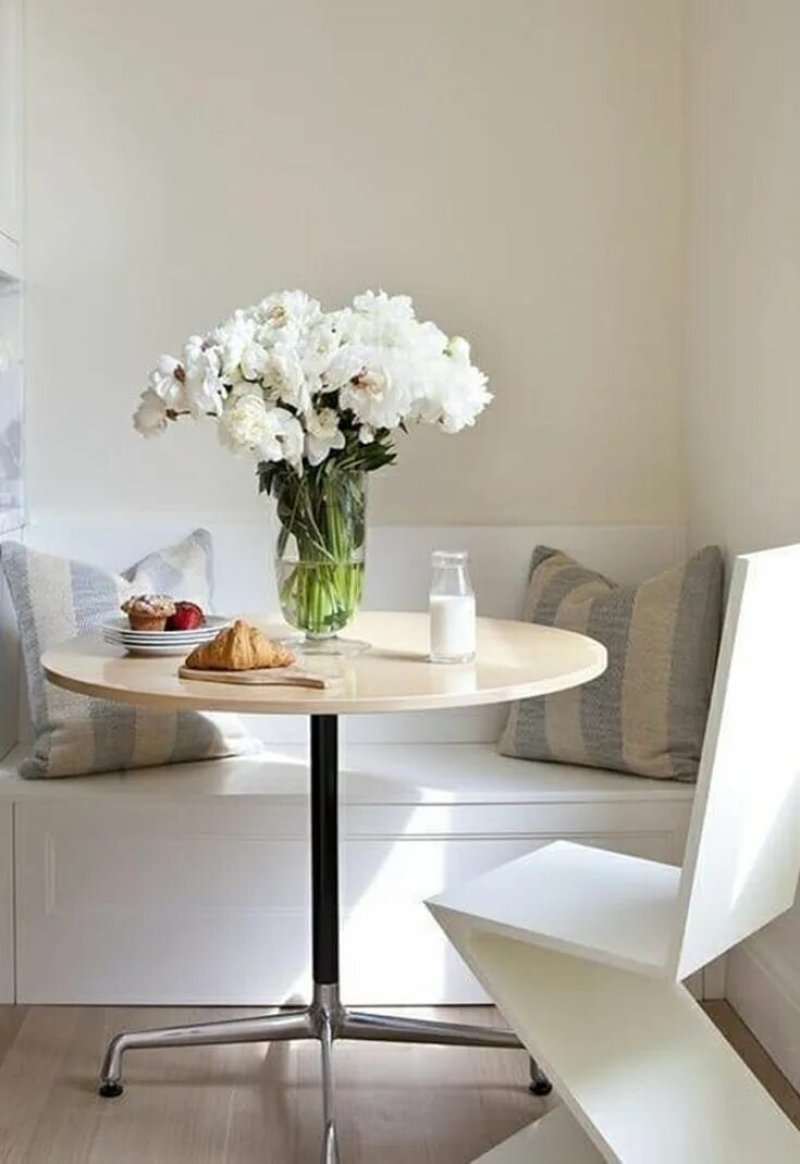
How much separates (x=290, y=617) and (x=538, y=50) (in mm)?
1566

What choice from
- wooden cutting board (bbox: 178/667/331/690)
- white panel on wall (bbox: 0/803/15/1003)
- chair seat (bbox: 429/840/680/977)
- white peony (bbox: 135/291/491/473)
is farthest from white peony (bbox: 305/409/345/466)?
white panel on wall (bbox: 0/803/15/1003)

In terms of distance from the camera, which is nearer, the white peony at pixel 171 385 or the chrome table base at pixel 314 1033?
the white peony at pixel 171 385

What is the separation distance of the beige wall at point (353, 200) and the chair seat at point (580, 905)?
1353 mm

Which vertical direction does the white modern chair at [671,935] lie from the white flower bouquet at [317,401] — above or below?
below

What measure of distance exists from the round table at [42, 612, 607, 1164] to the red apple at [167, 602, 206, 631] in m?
0.09

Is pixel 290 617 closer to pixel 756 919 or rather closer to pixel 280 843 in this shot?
pixel 280 843

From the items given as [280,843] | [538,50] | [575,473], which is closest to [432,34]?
[538,50]

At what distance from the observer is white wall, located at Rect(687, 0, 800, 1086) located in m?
2.71

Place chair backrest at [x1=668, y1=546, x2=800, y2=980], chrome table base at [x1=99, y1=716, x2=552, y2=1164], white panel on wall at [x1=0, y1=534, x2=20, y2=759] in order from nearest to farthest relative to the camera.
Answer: chair backrest at [x1=668, y1=546, x2=800, y2=980], chrome table base at [x1=99, y1=716, x2=552, y2=1164], white panel on wall at [x1=0, y1=534, x2=20, y2=759]

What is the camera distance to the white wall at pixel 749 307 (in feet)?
8.89

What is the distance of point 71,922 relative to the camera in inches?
116

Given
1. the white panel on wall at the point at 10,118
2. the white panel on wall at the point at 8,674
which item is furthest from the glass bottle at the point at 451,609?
the white panel on wall at the point at 10,118

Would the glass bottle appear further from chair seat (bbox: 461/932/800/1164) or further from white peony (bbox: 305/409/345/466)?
chair seat (bbox: 461/932/800/1164)

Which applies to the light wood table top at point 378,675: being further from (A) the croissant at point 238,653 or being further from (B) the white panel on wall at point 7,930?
(B) the white panel on wall at point 7,930
